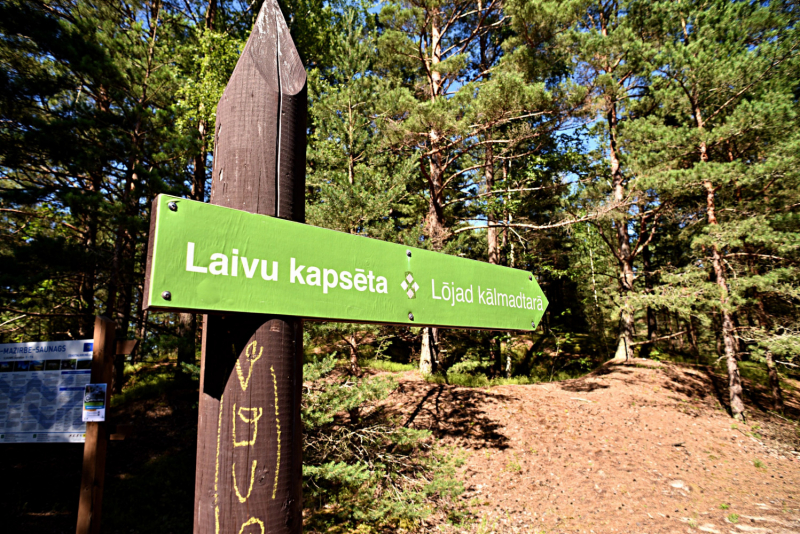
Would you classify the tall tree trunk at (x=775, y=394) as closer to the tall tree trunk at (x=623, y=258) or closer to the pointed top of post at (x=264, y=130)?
the tall tree trunk at (x=623, y=258)

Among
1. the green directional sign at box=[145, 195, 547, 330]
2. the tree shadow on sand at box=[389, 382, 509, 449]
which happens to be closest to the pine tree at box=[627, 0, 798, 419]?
the tree shadow on sand at box=[389, 382, 509, 449]

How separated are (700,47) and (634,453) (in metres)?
9.67

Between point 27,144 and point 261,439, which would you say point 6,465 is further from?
point 261,439

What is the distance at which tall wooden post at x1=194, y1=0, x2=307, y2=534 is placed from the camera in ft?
3.38

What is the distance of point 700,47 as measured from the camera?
929 centimetres

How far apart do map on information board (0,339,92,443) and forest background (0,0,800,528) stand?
107cm

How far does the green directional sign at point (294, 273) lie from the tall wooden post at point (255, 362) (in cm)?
9

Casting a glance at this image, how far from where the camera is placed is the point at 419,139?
992 centimetres

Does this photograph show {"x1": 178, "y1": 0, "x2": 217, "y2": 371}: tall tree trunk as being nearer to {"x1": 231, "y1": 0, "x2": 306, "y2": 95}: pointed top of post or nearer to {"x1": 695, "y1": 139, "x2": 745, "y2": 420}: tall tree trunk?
{"x1": 231, "y1": 0, "x2": 306, "y2": 95}: pointed top of post

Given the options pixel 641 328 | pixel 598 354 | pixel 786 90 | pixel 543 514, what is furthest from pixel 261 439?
pixel 641 328

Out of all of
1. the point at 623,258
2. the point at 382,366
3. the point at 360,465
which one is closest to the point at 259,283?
the point at 360,465

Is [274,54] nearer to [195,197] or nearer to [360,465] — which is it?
[360,465]

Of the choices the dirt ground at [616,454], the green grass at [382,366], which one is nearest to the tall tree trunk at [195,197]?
the green grass at [382,366]

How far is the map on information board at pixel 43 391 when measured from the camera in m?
3.76
